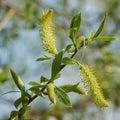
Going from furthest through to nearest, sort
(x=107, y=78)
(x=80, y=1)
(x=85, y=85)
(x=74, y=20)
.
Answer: (x=80, y=1)
(x=107, y=78)
(x=74, y=20)
(x=85, y=85)

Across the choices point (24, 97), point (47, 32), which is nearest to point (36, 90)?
point (24, 97)

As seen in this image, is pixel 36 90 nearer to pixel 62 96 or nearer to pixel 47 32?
pixel 62 96

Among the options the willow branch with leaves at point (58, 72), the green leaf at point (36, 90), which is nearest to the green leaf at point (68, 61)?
the willow branch with leaves at point (58, 72)

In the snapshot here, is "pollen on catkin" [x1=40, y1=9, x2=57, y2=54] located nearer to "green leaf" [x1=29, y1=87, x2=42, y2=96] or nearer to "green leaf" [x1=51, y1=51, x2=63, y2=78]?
"green leaf" [x1=51, y1=51, x2=63, y2=78]

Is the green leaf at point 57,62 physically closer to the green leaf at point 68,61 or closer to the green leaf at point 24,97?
the green leaf at point 68,61

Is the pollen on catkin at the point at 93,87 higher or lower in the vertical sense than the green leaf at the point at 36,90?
lower

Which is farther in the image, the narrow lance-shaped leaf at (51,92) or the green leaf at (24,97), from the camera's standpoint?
the green leaf at (24,97)

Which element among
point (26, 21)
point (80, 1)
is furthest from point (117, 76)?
point (80, 1)

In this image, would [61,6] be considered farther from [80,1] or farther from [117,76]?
[80,1]
